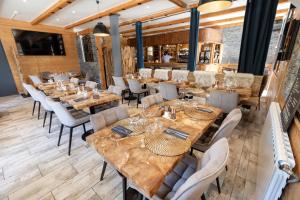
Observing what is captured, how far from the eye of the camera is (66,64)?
716 centimetres

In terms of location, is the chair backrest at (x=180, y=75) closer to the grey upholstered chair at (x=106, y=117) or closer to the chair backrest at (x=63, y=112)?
the grey upholstered chair at (x=106, y=117)

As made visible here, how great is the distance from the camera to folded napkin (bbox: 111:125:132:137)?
129cm

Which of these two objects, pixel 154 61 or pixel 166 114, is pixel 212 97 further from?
pixel 154 61

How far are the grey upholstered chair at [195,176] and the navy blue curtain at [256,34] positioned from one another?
3235 millimetres

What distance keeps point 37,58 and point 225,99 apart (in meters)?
7.48

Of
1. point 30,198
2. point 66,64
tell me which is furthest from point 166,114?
point 66,64

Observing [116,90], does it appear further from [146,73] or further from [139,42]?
[139,42]

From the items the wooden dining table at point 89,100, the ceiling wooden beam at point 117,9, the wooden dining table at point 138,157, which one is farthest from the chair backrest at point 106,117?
the ceiling wooden beam at point 117,9

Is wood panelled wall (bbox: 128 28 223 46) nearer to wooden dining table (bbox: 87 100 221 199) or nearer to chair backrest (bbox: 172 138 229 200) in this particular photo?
wooden dining table (bbox: 87 100 221 199)

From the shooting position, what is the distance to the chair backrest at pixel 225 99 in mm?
2365

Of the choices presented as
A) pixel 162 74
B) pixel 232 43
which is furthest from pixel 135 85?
pixel 232 43

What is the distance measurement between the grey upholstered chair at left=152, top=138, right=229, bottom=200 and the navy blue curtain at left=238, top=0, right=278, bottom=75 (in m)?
3.23

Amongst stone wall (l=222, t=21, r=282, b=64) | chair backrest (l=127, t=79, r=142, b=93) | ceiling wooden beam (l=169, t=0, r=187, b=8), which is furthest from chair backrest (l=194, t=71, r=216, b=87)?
stone wall (l=222, t=21, r=282, b=64)

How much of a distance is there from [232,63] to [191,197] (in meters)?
8.24
